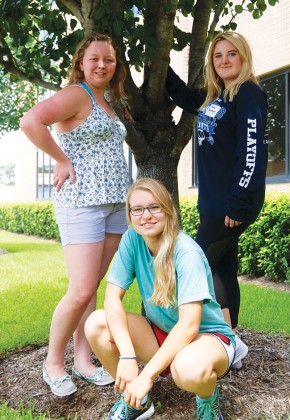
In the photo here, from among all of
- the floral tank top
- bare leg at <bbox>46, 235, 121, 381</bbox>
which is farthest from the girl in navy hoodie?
bare leg at <bbox>46, 235, 121, 381</bbox>

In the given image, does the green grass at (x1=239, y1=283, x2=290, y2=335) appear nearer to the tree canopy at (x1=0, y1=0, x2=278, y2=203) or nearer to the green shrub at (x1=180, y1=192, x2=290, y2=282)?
the green shrub at (x1=180, y1=192, x2=290, y2=282)

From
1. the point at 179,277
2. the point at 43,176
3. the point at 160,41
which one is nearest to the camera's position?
the point at 179,277

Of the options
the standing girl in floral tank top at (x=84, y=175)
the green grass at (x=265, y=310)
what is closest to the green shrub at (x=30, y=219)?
the green grass at (x=265, y=310)

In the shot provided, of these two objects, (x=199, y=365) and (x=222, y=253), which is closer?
(x=199, y=365)

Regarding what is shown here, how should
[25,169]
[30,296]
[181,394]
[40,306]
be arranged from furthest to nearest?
1. [25,169]
2. [30,296]
3. [40,306]
4. [181,394]

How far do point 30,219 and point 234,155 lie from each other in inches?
689

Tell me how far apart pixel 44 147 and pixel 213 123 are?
97 centimetres

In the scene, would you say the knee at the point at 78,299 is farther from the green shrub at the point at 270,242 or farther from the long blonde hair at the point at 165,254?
the green shrub at the point at 270,242

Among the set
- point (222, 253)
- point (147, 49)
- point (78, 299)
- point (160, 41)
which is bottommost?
point (78, 299)

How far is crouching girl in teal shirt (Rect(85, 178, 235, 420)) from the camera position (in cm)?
Result: 261

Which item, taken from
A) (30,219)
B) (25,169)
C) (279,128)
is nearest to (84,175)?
(279,128)

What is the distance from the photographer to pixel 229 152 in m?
3.27

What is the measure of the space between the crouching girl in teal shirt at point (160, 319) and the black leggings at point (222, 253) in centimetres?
43

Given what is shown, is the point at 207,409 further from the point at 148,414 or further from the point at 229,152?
the point at 229,152
